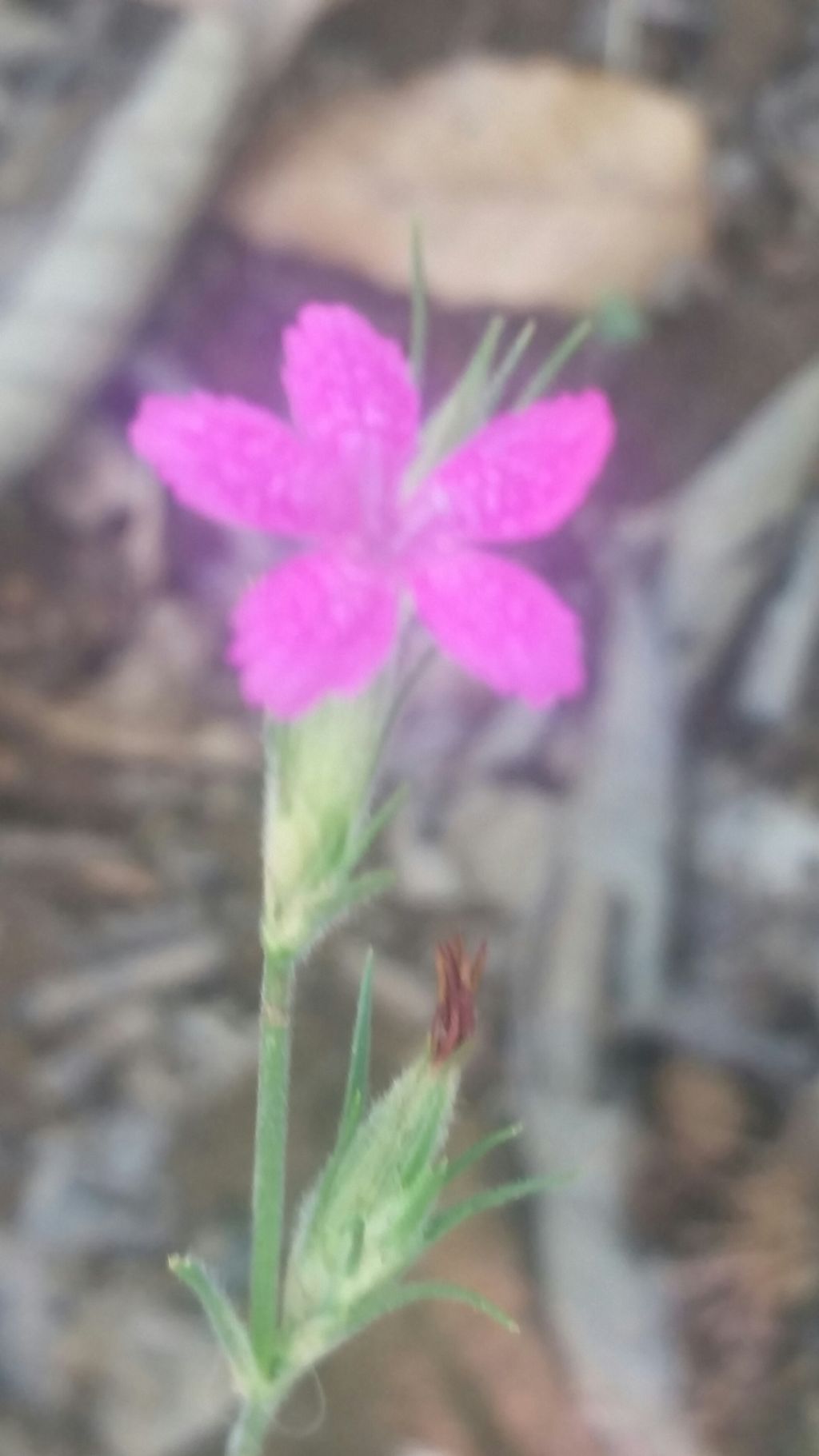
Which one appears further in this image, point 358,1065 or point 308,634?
point 358,1065

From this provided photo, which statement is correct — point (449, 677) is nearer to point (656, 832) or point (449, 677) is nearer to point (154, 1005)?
point (656, 832)

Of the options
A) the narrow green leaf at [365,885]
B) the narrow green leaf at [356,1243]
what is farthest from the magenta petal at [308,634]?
the narrow green leaf at [356,1243]

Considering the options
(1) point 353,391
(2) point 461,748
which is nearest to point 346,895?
(1) point 353,391

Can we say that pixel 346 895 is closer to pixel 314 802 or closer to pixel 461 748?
pixel 314 802

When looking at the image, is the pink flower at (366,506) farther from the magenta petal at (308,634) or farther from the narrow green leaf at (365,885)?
the narrow green leaf at (365,885)

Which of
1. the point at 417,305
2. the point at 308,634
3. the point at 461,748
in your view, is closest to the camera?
the point at 308,634
